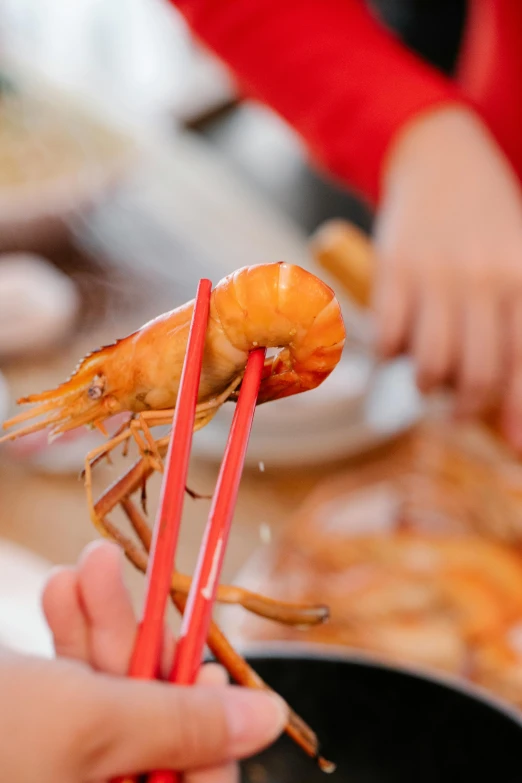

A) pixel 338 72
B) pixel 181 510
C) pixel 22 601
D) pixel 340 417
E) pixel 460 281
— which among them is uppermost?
pixel 338 72

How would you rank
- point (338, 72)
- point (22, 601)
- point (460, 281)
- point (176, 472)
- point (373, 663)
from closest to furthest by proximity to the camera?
1. point (176, 472)
2. point (373, 663)
3. point (22, 601)
4. point (460, 281)
5. point (338, 72)

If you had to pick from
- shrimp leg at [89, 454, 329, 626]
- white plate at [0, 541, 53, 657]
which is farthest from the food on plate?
shrimp leg at [89, 454, 329, 626]

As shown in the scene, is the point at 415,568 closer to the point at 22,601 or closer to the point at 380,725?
the point at 380,725

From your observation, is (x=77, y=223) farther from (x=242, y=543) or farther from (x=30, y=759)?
(x=30, y=759)

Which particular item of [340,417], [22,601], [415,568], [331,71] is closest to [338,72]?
[331,71]

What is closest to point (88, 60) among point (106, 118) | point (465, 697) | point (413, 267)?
point (106, 118)

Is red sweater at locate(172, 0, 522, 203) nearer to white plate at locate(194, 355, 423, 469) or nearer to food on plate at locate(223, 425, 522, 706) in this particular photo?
white plate at locate(194, 355, 423, 469)
